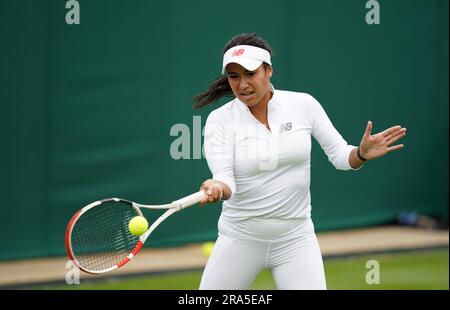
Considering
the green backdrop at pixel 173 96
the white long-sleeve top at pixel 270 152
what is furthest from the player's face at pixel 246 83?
the green backdrop at pixel 173 96

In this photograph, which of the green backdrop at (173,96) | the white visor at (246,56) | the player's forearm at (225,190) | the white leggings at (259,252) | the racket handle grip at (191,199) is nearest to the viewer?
the racket handle grip at (191,199)

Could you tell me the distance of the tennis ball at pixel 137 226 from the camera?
4.01 metres

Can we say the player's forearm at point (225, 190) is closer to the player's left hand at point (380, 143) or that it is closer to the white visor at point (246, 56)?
the white visor at point (246, 56)

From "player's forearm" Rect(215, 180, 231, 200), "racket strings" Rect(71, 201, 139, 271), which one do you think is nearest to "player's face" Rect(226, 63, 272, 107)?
"player's forearm" Rect(215, 180, 231, 200)

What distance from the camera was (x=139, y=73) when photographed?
7.50 meters

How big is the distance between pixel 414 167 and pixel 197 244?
248 cm

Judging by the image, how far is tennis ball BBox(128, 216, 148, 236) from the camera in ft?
13.2

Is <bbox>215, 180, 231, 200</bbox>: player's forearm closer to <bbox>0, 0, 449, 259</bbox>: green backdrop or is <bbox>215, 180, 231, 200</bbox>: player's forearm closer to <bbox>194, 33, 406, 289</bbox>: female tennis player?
<bbox>194, 33, 406, 289</bbox>: female tennis player

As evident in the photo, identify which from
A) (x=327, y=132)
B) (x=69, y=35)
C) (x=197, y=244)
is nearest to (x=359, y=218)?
(x=197, y=244)

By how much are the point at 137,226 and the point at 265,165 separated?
2.13 feet

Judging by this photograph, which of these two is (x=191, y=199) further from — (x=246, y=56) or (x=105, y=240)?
(x=246, y=56)

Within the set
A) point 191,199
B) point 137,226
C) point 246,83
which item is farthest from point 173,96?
point 191,199
